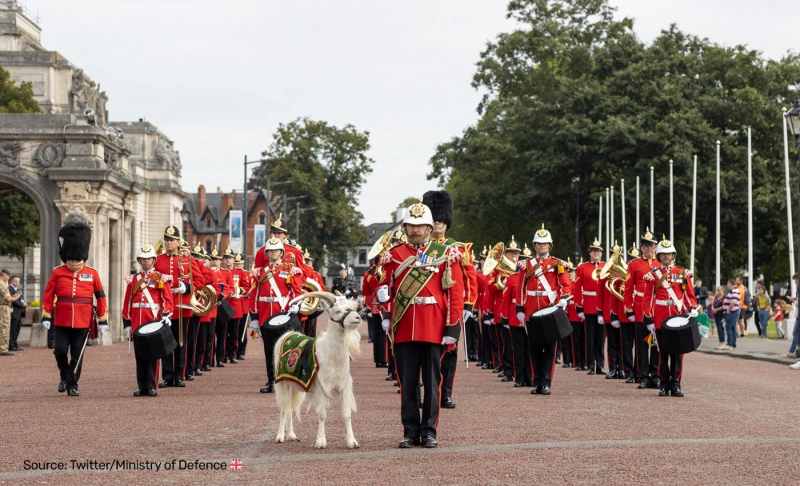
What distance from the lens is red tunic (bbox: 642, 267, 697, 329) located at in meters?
16.4

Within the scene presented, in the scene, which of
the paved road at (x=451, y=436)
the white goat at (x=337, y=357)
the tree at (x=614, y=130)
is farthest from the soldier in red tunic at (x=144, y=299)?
the tree at (x=614, y=130)

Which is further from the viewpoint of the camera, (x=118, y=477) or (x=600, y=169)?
(x=600, y=169)

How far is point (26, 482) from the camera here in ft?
28.9

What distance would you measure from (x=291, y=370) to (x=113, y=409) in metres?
3.89

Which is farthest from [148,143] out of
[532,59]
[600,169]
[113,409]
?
[113,409]

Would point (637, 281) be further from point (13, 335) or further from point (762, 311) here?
point (762, 311)

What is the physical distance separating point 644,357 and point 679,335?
194 centimetres

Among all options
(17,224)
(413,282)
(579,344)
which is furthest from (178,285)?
(17,224)

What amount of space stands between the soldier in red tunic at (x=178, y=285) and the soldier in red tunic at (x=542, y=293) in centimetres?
472

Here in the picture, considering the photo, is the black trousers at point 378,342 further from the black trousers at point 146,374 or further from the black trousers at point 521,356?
the black trousers at point 146,374

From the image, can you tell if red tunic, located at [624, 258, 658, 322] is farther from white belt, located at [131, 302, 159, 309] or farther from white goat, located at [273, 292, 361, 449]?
white goat, located at [273, 292, 361, 449]

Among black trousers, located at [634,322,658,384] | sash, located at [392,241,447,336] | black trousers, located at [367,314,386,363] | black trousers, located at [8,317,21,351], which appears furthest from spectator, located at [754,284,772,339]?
sash, located at [392,241,447,336]

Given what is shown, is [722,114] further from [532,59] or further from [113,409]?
[113,409]

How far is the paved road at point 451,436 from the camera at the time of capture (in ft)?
29.8
